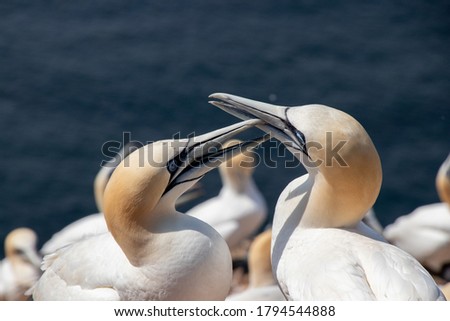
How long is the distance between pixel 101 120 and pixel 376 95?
365cm

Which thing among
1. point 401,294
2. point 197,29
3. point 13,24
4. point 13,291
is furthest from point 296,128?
point 13,24

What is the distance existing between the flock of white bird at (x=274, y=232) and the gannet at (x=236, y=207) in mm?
3971

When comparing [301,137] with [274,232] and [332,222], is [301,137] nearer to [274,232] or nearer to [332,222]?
[332,222]

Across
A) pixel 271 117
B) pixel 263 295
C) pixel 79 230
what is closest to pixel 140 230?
pixel 271 117

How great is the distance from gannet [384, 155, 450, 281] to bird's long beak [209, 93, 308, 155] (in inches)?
185

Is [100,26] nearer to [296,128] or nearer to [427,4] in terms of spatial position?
[427,4]

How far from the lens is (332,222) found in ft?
15.4

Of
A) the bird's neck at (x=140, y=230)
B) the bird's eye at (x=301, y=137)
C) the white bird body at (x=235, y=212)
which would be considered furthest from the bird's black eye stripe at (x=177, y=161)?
the white bird body at (x=235, y=212)

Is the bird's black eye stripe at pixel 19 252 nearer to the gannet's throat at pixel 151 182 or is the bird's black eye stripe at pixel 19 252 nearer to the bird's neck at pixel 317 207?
the gannet's throat at pixel 151 182

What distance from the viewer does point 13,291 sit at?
871cm

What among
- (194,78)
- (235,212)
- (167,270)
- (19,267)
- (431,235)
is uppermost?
(167,270)

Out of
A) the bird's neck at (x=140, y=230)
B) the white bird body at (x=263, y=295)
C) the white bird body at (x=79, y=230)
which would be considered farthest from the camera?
the white bird body at (x=79, y=230)

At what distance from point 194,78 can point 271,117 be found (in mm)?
7754

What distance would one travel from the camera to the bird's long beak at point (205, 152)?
15.3 ft
